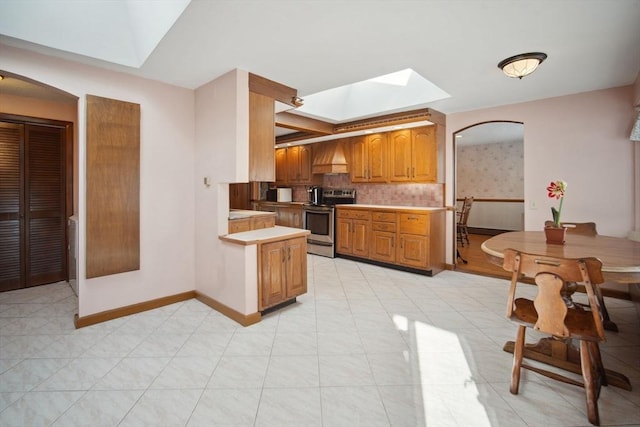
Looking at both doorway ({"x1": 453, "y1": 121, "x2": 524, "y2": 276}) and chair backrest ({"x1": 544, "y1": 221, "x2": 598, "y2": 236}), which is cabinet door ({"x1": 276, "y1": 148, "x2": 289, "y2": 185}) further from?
chair backrest ({"x1": 544, "y1": 221, "x2": 598, "y2": 236})

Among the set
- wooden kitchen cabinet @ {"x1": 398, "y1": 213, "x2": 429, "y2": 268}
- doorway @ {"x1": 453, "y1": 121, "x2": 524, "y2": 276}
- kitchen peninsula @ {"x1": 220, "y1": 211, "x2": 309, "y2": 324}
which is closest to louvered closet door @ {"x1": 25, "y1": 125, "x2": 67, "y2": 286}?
kitchen peninsula @ {"x1": 220, "y1": 211, "x2": 309, "y2": 324}

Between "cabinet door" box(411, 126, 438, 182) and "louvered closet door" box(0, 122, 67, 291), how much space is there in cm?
507

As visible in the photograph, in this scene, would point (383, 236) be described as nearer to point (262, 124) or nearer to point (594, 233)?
point (594, 233)

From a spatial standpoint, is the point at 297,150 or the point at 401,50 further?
the point at 297,150

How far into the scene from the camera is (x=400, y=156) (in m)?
5.10

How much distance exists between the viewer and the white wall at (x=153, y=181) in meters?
2.77

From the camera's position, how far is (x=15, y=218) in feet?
12.1

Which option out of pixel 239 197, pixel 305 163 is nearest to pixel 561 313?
pixel 305 163

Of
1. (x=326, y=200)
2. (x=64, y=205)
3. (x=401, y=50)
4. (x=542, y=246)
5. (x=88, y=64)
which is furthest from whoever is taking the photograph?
(x=326, y=200)

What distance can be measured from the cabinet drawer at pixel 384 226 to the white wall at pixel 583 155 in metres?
1.81

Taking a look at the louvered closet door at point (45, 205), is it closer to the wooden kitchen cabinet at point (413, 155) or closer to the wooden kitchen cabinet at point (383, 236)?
the wooden kitchen cabinet at point (383, 236)

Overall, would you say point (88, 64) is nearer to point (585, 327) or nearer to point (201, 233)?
point (201, 233)

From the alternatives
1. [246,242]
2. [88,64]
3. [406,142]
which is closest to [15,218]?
[88,64]

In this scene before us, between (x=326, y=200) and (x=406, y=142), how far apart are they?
222 cm
